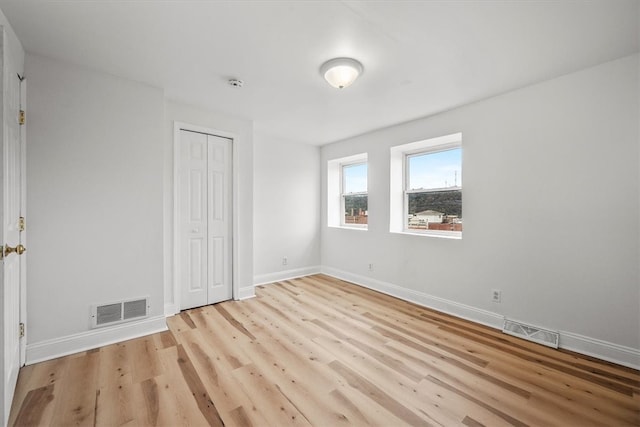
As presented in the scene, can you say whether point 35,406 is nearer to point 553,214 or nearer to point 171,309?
point 171,309

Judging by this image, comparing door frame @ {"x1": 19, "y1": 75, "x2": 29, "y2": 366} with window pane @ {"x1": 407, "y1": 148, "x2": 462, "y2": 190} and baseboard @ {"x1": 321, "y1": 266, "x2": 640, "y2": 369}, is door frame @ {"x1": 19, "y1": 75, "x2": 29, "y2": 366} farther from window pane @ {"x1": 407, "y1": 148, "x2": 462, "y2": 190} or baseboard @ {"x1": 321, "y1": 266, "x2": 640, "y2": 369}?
window pane @ {"x1": 407, "y1": 148, "x2": 462, "y2": 190}

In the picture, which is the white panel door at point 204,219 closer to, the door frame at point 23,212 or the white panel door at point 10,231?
the door frame at point 23,212

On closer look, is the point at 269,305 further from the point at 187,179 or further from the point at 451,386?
the point at 451,386

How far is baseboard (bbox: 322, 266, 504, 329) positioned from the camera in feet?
9.79

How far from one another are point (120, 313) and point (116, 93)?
211 centimetres

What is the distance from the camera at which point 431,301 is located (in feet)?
11.5

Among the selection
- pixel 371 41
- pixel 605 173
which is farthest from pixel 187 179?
pixel 605 173

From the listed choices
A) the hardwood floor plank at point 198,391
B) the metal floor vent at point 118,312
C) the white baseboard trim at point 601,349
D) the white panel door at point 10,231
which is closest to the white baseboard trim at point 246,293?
the metal floor vent at point 118,312

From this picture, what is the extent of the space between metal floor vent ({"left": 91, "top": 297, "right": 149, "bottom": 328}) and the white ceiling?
2.19 meters

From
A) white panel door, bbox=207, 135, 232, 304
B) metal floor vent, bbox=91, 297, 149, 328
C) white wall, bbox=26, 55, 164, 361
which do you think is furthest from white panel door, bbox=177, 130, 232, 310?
metal floor vent, bbox=91, 297, 149, 328

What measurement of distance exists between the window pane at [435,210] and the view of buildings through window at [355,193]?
920 mm

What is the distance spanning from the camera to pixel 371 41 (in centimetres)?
203

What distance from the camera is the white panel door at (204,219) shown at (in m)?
3.38

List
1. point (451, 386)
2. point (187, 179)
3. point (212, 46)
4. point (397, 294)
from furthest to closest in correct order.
→ point (397, 294) < point (187, 179) < point (212, 46) < point (451, 386)
